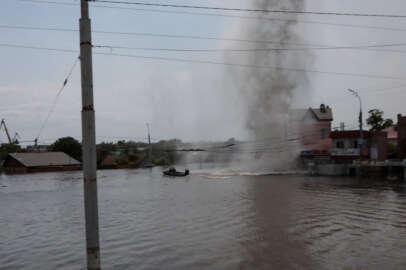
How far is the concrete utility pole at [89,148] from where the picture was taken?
22.1 feet

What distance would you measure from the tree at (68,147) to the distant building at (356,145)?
296 feet

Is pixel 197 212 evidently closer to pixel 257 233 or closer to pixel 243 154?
pixel 257 233

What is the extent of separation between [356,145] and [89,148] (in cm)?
6829

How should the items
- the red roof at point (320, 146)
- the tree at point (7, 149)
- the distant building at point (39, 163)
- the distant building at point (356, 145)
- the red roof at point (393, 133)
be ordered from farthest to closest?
1. the tree at point (7, 149)
2. the distant building at point (39, 163)
3. the red roof at point (393, 133)
4. the red roof at point (320, 146)
5. the distant building at point (356, 145)

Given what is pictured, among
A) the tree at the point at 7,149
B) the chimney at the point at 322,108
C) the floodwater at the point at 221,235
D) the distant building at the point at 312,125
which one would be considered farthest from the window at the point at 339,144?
the tree at the point at 7,149

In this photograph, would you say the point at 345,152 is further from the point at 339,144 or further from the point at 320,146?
the point at 320,146

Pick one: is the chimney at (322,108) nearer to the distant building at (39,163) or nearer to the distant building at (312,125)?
the distant building at (312,125)

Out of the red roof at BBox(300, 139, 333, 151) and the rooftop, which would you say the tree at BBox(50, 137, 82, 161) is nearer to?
the rooftop

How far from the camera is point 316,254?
52.6ft

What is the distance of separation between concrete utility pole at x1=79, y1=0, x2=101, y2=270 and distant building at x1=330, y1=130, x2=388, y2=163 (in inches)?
2621

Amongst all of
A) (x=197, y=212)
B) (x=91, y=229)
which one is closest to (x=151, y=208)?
(x=197, y=212)

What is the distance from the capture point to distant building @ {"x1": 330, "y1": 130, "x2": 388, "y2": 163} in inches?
2662

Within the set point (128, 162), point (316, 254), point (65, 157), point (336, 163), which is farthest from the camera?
point (128, 162)

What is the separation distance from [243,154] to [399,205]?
7621 cm
